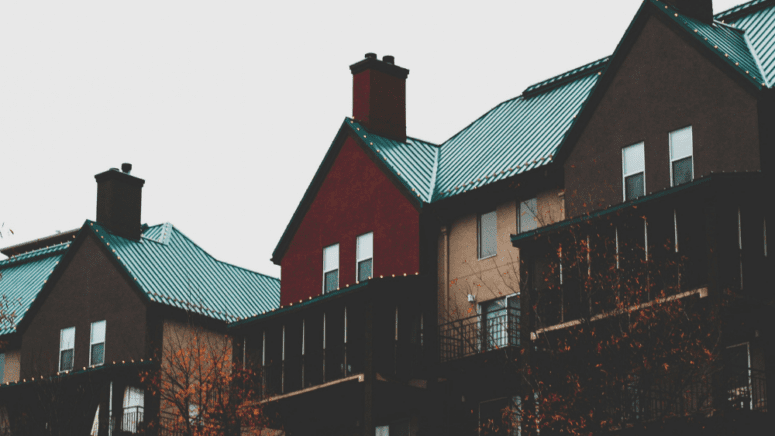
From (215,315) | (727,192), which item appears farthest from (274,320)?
(727,192)

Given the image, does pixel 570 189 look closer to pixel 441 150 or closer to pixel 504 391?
pixel 504 391

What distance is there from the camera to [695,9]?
114 feet

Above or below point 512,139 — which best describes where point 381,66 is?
above

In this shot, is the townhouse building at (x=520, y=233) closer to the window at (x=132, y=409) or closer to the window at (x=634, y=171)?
the window at (x=634, y=171)

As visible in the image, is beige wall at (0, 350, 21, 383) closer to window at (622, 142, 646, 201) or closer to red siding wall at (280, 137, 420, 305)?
red siding wall at (280, 137, 420, 305)

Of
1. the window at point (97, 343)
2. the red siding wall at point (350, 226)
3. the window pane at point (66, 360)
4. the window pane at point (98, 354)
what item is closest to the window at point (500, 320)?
the red siding wall at point (350, 226)

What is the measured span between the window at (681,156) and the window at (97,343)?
24.5 m

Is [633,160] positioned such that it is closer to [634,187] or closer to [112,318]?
[634,187]

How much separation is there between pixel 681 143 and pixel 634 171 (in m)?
1.58

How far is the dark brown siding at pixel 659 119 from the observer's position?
3086 cm


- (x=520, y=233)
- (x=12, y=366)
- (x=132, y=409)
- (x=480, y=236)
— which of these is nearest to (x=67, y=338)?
(x=12, y=366)

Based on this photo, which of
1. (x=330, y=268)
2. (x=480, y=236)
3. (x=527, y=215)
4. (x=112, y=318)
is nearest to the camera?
(x=527, y=215)

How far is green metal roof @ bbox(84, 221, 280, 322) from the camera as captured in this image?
47250 millimetres

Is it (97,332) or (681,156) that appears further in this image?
(97,332)
